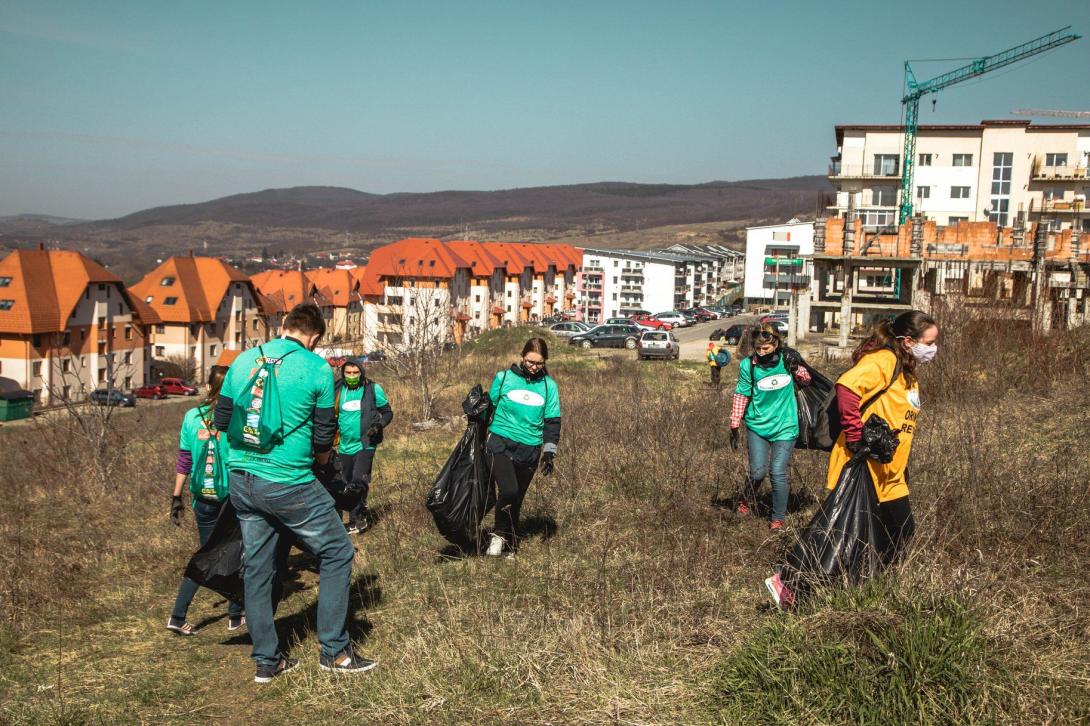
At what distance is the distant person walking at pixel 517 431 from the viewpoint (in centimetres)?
607

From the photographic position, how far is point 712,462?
26.3 feet

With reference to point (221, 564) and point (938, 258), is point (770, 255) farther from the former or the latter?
point (221, 564)

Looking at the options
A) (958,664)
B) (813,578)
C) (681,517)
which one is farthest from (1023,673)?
(681,517)

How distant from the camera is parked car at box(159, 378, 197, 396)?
5422 centimetres

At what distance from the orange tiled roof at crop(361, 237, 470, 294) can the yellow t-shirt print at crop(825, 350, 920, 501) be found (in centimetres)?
7409

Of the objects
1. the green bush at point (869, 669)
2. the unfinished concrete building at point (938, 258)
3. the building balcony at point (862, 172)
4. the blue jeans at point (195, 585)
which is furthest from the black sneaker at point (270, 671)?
the building balcony at point (862, 172)

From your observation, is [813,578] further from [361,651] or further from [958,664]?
[361,651]

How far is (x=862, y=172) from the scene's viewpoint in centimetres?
6550

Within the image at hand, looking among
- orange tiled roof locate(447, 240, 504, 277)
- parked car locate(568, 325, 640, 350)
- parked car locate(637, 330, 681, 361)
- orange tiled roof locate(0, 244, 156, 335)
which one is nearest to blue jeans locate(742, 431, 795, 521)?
parked car locate(637, 330, 681, 361)

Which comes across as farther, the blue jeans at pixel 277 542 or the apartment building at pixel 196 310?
the apartment building at pixel 196 310

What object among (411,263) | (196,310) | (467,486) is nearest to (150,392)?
(196,310)

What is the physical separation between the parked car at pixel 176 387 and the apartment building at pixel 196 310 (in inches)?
216

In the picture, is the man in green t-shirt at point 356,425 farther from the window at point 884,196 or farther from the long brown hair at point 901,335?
the window at point 884,196

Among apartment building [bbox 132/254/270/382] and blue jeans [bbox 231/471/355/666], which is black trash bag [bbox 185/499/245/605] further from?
apartment building [bbox 132/254/270/382]
